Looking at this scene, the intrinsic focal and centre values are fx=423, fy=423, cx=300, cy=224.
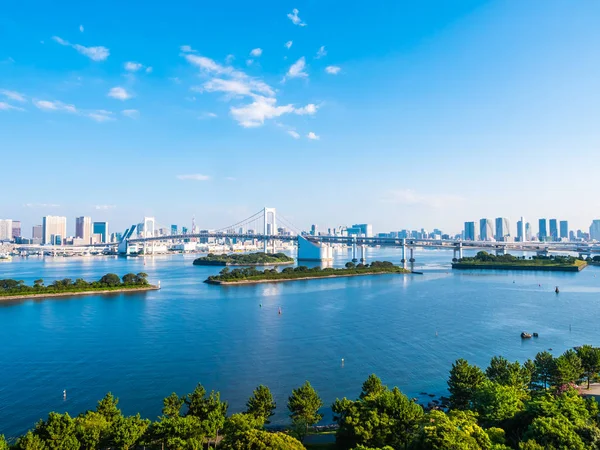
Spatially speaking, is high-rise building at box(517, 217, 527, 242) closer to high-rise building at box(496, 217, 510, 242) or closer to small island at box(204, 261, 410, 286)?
high-rise building at box(496, 217, 510, 242)

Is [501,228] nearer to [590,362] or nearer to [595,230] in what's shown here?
[595,230]

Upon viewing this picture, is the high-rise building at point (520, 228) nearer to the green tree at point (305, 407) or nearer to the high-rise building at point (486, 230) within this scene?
the high-rise building at point (486, 230)

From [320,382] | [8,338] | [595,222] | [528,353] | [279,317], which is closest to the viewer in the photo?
[320,382]

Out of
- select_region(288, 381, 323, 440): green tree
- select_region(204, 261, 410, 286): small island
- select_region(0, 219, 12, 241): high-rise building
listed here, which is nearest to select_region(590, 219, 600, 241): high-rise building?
select_region(204, 261, 410, 286): small island

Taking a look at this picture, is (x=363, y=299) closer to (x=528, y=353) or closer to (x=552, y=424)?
(x=528, y=353)

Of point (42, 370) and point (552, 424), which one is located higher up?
point (552, 424)

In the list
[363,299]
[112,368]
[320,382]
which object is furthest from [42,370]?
[363,299]

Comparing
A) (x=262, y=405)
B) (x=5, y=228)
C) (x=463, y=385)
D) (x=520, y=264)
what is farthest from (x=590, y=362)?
(x=5, y=228)
